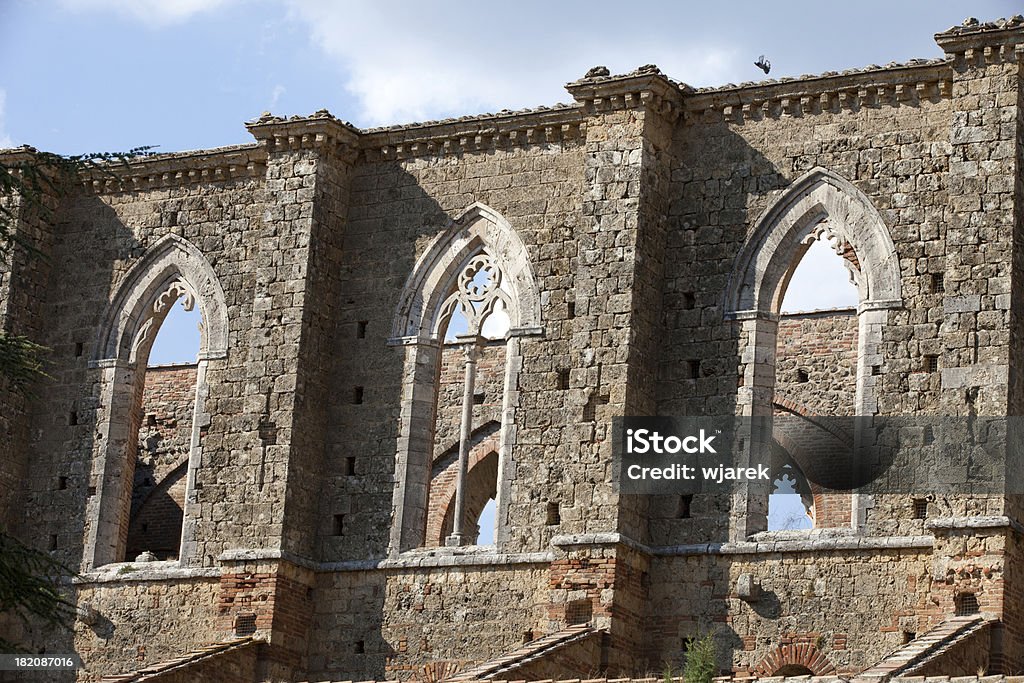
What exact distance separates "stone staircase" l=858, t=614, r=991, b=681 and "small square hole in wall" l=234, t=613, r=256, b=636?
737 cm

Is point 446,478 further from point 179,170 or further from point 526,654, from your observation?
point 526,654

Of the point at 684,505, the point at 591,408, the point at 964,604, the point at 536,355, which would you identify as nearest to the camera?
the point at 964,604

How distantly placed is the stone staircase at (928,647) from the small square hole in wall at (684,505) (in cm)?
329

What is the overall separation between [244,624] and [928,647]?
8.19 metres

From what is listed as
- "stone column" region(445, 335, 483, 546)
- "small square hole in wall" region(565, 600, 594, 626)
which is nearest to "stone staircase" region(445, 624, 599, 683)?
"small square hole in wall" region(565, 600, 594, 626)

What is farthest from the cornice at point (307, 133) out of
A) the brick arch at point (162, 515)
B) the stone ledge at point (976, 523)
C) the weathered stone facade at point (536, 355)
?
the stone ledge at point (976, 523)

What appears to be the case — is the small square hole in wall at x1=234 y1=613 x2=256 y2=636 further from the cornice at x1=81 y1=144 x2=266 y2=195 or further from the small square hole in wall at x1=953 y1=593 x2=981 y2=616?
the small square hole in wall at x1=953 y1=593 x2=981 y2=616

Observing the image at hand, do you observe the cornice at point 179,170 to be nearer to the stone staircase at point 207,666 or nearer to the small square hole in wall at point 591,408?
the small square hole in wall at point 591,408

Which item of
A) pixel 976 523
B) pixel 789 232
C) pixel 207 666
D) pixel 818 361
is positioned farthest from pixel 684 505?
pixel 818 361

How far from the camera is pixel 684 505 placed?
83.1ft

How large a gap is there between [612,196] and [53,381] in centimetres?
Result: 781

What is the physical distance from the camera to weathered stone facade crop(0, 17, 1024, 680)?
79.9 ft

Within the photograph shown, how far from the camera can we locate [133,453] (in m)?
28.8

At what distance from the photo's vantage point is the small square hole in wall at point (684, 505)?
2528 cm
